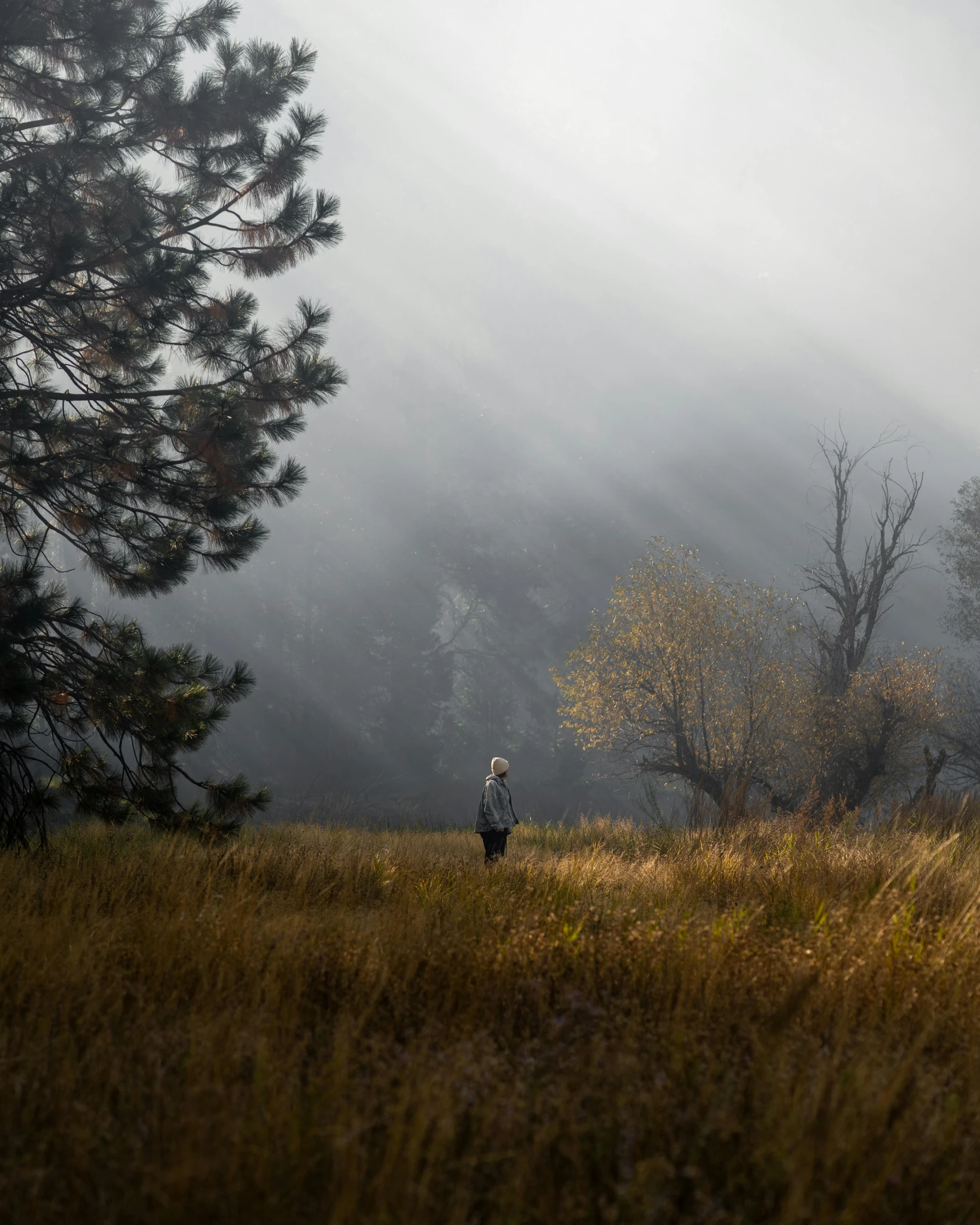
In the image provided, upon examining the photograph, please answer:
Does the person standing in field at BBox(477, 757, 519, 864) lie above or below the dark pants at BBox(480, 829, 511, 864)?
above

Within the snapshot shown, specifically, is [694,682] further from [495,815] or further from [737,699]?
[495,815]

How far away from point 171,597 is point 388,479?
93.6 feet

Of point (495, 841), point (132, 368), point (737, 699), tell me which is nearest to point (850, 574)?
point (737, 699)

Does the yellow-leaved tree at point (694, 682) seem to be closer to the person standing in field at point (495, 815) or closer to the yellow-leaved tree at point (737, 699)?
the yellow-leaved tree at point (737, 699)

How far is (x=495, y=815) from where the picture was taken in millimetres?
10617

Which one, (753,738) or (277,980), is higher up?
(753,738)

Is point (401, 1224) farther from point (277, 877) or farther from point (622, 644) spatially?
point (622, 644)

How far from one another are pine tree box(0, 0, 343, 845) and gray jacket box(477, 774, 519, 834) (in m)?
3.52

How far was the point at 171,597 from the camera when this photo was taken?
2388 inches

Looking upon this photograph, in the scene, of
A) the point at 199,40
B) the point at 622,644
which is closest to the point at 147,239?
the point at 199,40

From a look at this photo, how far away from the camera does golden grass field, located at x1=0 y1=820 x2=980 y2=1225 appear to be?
2.04m

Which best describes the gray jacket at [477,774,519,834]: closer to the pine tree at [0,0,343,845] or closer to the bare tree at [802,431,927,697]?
the pine tree at [0,0,343,845]

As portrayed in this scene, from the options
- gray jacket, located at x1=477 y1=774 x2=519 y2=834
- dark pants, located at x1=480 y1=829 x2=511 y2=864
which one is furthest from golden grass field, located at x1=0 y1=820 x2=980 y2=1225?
dark pants, located at x1=480 y1=829 x2=511 y2=864

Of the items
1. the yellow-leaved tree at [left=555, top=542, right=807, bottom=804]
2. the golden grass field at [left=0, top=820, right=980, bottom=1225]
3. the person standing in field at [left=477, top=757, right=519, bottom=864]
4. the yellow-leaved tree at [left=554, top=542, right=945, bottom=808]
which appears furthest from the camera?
the yellow-leaved tree at [left=555, top=542, right=807, bottom=804]
